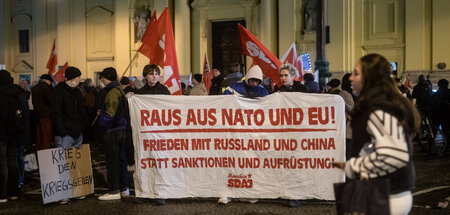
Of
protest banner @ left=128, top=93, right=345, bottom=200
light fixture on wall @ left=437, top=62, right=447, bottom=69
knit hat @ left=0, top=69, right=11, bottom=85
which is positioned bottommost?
protest banner @ left=128, top=93, right=345, bottom=200

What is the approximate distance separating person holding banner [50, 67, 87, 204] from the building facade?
1401cm

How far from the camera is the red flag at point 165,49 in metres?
9.24

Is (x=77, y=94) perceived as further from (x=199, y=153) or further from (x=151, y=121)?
(x=199, y=153)

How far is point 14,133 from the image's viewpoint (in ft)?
27.7

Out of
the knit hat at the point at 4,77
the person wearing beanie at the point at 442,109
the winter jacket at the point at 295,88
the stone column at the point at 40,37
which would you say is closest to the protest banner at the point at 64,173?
the knit hat at the point at 4,77

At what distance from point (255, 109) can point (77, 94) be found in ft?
9.50

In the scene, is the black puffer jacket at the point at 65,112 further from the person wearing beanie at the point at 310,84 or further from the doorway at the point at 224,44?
the doorway at the point at 224,44

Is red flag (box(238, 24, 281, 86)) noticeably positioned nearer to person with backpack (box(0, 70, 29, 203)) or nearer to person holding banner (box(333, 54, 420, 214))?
person with backpack (box(0, 70, 29, 203))

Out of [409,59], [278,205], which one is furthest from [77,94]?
[409,59]

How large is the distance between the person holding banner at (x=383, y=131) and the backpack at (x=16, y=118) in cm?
610

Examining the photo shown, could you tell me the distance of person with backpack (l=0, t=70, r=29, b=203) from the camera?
8.34m

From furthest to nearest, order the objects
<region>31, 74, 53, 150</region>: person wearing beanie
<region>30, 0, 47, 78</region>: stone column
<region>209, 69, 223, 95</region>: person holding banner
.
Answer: <region>30, 0, 47, 78</region>: stone column < <region>209, 69, 223, 95</region>: person holding banner < <region>31, 74, 53, 150</region>: person wearing beanie

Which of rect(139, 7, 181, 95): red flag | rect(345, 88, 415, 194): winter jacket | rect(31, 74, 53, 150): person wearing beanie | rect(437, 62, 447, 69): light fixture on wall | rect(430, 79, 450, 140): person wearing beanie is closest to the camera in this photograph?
rect(345, 88, 415, 194): winter jacket

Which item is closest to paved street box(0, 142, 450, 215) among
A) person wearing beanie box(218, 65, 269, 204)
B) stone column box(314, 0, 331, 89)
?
person wearing beanie box(218, 65, 269, 204)
